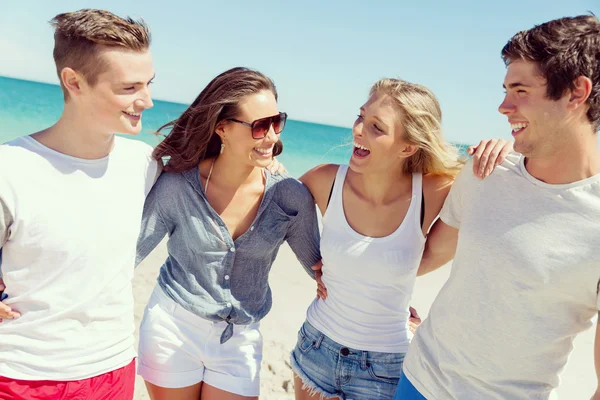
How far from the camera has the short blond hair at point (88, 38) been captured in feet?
8.03

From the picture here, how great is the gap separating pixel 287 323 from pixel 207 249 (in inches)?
138

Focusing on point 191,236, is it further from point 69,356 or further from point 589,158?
point 589,158

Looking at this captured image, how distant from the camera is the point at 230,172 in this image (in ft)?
10.8

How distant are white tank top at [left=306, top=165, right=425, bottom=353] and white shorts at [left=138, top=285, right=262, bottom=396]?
22.1 inches

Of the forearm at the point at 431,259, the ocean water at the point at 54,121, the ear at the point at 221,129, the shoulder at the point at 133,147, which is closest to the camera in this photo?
the shoulder at the point at 133,147

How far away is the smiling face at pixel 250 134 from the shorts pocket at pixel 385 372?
136 centimetres

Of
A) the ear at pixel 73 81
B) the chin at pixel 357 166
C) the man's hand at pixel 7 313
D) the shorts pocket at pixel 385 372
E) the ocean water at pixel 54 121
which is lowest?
the ocean water at pixel 54 121

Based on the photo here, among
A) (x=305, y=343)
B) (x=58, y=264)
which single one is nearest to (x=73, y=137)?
(x=58, y=264)

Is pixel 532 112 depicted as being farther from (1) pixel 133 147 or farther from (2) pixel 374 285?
(1) pixel 133 147

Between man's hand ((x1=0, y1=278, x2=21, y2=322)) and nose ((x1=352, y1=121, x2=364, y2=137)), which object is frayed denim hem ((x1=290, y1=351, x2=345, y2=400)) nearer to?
nose ((x1=352, y1=121, x2=364, y2=137))

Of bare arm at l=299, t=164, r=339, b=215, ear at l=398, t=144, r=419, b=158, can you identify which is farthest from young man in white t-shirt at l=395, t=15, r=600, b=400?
bare arm at l=299, t=164, r=339, b=215

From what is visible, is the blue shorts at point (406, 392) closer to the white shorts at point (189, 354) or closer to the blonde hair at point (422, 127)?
the white shorts at point (189, 354)

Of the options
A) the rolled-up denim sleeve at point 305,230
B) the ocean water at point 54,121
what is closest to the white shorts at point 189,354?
the rolled-up denim sleeve at point 305,230

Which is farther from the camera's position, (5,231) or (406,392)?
(406,392)
